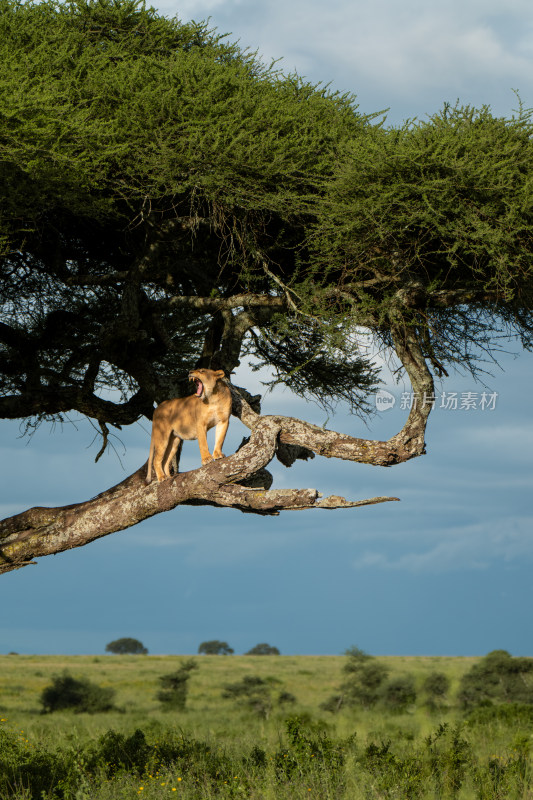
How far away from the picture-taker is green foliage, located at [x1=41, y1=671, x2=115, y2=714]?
2348 cm

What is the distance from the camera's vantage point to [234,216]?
10.2 m

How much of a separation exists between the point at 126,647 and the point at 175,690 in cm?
2561

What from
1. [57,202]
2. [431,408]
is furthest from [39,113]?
[431,408]

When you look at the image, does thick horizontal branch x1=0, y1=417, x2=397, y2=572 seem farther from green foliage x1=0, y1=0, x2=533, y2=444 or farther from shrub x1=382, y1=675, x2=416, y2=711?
shrub x1=382, y1=675, x2=416, y2=711

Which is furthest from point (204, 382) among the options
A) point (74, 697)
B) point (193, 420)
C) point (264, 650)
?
point (264, 650)

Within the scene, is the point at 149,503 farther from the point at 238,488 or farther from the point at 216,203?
the point at 216,203

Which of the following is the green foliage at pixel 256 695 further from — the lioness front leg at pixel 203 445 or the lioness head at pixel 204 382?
the lioness head at pixel 204 382

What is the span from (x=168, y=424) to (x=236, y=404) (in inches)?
40.9

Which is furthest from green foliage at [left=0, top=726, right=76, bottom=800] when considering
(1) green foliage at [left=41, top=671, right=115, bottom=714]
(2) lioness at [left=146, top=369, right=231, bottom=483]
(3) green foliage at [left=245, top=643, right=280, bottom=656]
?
(3) green foliage at [left=245, top=643, right=280, bottom=656]

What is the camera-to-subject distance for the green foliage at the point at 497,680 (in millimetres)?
23156

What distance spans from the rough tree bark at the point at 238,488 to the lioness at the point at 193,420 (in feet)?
0.79

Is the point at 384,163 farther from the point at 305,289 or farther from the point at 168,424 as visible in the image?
the point at 168,424

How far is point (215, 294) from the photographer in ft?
36.0

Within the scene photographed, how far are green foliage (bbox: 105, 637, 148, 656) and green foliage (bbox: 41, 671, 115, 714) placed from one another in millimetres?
26357
